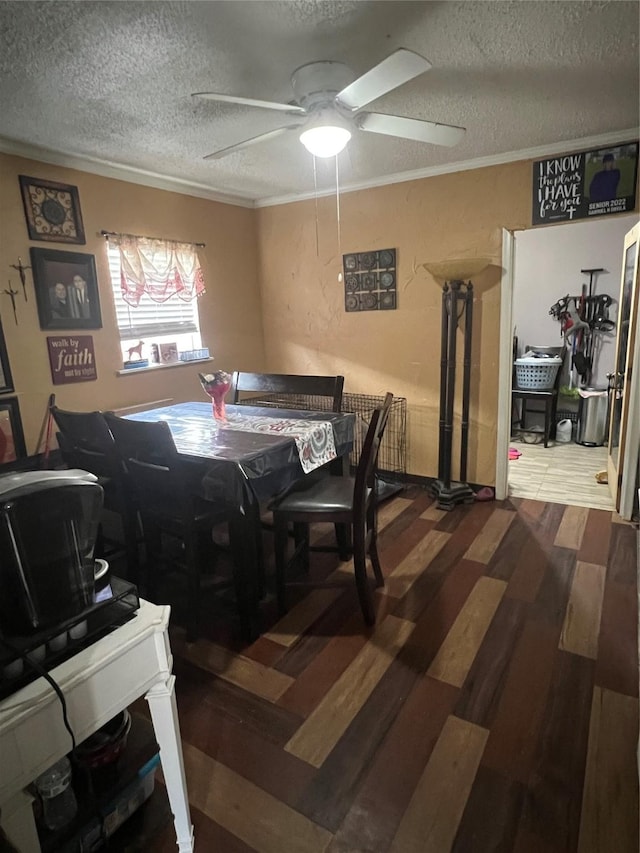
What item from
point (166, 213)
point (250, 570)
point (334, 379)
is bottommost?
point (250, 570)

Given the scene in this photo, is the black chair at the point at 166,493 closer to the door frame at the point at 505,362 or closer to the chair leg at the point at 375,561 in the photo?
the chair leg at the point at 375,561

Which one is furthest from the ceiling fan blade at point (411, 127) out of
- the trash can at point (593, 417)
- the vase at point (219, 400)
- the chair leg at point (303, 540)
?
the trash can at point (593, 417)

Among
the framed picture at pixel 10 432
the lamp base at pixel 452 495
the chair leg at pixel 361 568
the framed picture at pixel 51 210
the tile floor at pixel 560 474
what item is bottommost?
the tile floor at pixel 560 474

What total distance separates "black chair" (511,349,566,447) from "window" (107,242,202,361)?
126 inches

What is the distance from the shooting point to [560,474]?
3967 mm

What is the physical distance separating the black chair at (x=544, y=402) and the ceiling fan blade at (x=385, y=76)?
3675mm

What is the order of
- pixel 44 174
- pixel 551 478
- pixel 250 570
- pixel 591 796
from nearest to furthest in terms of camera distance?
pixel 591 796 → pixel 250 570 → pixel 44 174 → pixel 551 478

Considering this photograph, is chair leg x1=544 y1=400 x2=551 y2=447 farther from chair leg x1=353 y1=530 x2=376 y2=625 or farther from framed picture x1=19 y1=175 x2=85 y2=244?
framed picture x1=19 y1=175 x2=85 y2=244

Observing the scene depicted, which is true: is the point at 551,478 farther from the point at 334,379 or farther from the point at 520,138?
the point at 520,138

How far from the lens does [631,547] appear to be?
8.95 ft

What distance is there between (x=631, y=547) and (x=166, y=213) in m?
3.74

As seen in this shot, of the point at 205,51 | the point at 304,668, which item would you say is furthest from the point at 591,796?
the point at 205,51

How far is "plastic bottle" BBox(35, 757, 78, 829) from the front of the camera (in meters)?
1.08

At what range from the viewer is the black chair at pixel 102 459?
2109 mm
